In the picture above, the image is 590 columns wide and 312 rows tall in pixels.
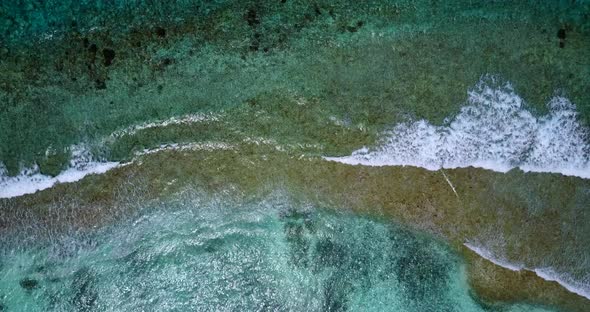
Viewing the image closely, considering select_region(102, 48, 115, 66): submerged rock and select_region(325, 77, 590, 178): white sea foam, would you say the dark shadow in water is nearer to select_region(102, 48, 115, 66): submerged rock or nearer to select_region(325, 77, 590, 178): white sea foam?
select_region(102, 48, 115, 66): submerged rock

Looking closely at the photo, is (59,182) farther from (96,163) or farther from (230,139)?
(230,139)

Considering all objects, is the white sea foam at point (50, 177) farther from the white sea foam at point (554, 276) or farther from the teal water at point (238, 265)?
the white sea foam at point (554, 276)

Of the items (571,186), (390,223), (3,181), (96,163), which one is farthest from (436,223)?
(3,181)

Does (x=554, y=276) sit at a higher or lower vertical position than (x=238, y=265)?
lower

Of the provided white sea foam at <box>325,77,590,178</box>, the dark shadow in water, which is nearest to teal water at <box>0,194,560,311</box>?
the dark shadow in water

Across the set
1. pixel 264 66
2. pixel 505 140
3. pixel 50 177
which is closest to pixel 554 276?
pixel 505 140

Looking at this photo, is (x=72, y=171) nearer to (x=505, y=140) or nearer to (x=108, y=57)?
(x=108, y=57)
